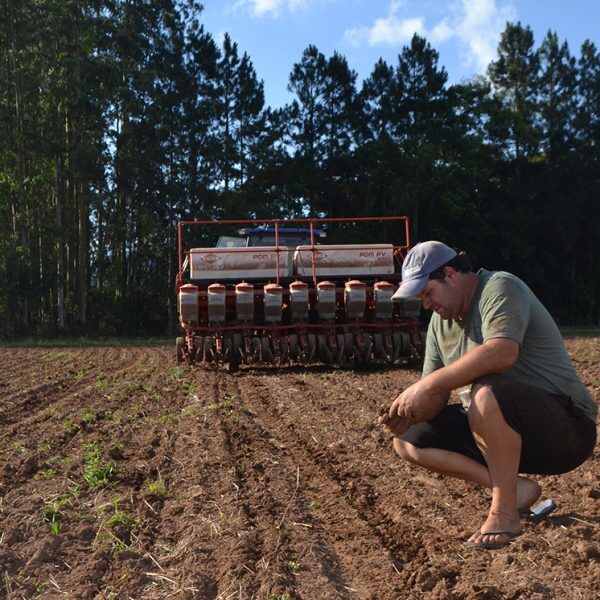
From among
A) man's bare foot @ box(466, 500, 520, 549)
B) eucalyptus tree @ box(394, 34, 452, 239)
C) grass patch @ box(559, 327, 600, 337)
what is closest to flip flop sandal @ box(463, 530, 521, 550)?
man's bare foot @ box(466, 500, 520, 549)

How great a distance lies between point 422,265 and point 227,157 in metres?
34.6

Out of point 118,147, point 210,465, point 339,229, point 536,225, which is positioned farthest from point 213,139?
point 210,465

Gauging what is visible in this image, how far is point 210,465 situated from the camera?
549 centimetres

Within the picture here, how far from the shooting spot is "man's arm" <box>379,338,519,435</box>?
342 centimetres

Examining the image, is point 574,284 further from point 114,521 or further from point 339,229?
point 114,521

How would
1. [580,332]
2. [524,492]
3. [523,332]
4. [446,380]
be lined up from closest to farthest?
1. [523,332]
2. [446,380]
3. [524,492]
4. [580,332]

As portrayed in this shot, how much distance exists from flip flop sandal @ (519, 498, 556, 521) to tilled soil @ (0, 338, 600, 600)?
5cm

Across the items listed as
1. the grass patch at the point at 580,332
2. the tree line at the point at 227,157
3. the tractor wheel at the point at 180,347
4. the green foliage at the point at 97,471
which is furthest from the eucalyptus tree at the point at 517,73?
the green foliage at the point at 97,471

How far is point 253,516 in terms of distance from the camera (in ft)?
14.1

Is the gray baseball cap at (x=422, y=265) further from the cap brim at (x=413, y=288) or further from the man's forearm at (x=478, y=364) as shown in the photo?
the man's forearm at (x=478, y=364)

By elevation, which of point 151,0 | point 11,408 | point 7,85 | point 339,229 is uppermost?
point 151,0

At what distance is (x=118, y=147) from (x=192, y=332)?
72.5 feet

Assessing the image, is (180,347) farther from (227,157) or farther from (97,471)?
(227,157)

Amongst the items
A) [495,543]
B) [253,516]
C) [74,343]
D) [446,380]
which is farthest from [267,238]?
[74,343]
